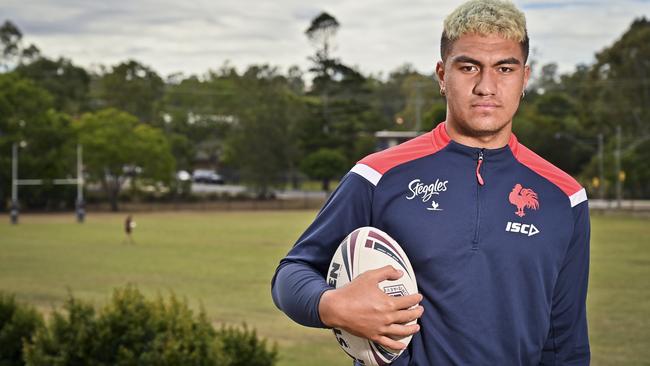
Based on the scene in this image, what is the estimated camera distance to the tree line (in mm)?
84938

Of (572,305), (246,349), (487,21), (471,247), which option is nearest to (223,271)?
(246,349)

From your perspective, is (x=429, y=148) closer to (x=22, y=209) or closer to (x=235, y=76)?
(x=22, y=209)

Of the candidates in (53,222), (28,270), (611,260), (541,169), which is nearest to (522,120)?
(53,222)

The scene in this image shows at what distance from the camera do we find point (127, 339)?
1049 cm

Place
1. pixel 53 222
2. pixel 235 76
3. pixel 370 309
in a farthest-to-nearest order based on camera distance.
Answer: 1. pixel 235 76
2. pixel 53 222
3. pixel 370 309

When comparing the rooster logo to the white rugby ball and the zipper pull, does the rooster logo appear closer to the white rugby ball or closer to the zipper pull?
the zipper pull

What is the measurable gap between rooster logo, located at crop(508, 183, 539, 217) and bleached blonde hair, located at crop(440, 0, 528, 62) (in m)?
0.50

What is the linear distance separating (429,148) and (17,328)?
9.48 m

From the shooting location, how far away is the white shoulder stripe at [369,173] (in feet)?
11.5

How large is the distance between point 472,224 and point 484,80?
498 millimetres

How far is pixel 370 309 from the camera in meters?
3.04

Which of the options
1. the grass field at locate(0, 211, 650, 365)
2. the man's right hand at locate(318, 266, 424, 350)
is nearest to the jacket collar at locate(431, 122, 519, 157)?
the man's right hand at locate(318, 266, 424, 350)

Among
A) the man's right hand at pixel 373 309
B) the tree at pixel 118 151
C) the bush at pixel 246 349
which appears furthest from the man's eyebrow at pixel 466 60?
the tree at pixel 118 151

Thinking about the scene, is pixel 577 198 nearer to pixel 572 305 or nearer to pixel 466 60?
pixel 572 305
